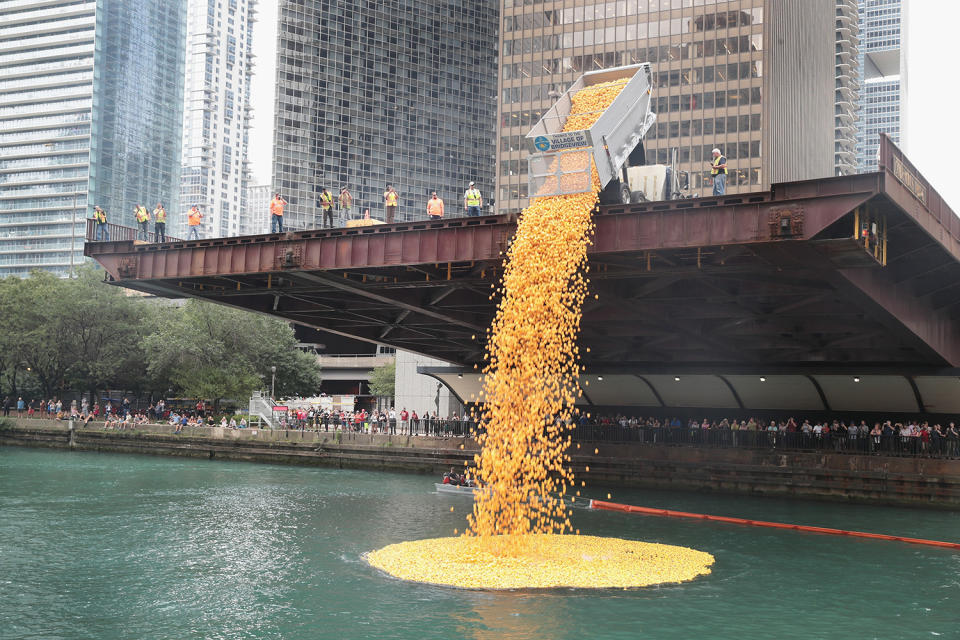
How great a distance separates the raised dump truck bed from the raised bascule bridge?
195 centimetres

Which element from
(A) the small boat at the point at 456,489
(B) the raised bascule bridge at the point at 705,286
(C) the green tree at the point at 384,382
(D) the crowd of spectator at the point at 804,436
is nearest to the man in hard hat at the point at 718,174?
(B) the raised bascule bridge at the point at 705,286

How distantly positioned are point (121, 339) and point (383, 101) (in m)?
88.6

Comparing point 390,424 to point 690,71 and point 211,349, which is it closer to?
point 211,349

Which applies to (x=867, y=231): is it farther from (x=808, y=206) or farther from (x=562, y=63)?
(x=562, y=63)

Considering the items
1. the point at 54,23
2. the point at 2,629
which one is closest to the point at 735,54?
the point at 2,629

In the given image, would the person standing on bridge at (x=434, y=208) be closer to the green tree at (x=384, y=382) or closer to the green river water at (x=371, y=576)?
the green river water at (x=371, y=576)

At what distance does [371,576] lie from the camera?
66.8 ft

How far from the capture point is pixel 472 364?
186ft

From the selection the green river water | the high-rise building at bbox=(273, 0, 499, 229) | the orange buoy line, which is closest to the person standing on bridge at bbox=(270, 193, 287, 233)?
the green river water

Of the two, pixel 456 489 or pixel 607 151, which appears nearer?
pixel 607 151

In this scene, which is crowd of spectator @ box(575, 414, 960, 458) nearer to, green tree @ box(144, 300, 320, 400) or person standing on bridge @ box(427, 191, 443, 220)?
person standing on bridge @ box(427, 191, 443, 220)

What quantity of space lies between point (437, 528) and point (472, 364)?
29609mm

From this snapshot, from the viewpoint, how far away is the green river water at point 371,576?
1645 cm

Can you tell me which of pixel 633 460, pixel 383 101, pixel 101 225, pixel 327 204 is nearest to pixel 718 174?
pixel 327 204
